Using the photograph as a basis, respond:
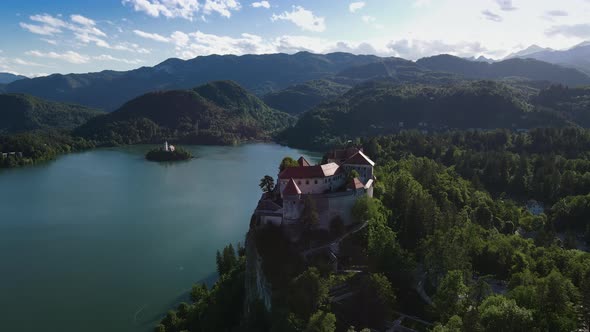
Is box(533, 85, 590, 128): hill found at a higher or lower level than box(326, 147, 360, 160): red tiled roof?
higher

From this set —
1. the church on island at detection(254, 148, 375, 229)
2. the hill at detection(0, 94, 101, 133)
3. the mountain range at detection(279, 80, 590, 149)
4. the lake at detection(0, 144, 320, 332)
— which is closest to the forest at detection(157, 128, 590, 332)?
the church on island at detection(254, 148, 375, 229)

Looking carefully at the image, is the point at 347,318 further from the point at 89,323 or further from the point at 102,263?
the point at 102,263

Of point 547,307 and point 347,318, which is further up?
point 547,307

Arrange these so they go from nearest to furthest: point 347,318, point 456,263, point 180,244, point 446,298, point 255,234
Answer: point 446,298 < point 347,318 < point 456,263 < point 255,234 < point 180,244

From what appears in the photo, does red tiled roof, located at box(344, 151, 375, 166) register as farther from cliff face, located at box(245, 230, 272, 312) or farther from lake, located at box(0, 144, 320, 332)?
lake, located at box(0, 144, 320, 332)

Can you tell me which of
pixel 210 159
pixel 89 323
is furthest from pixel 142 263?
pixel 210 159

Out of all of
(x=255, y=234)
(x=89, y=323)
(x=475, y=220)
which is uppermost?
(x=255, y=234)

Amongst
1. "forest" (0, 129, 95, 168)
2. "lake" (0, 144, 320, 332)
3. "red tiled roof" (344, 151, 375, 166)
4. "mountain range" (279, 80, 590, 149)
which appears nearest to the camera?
"lake" (0, 144, 320, 332)
